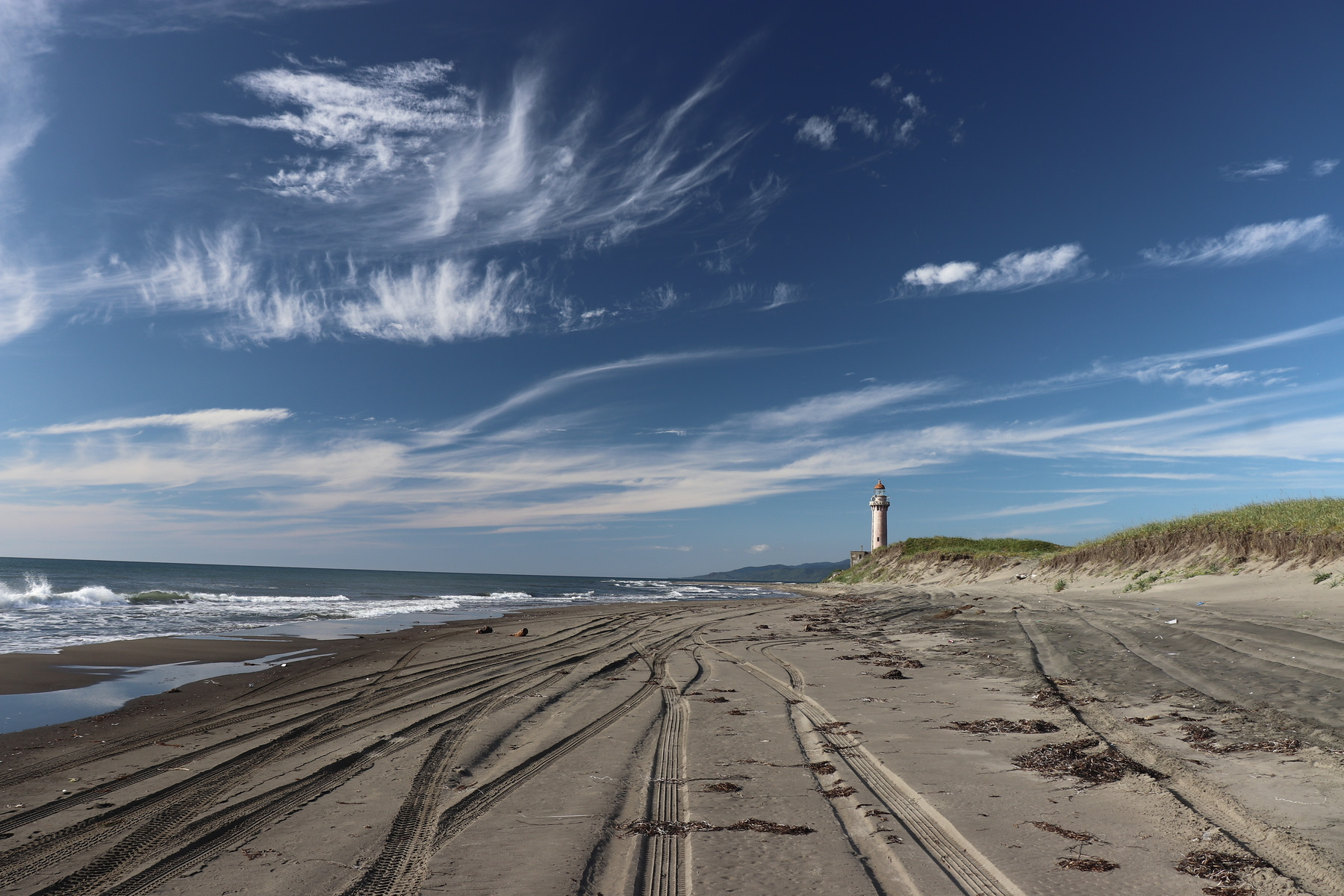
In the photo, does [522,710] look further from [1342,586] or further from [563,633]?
[1342,586]

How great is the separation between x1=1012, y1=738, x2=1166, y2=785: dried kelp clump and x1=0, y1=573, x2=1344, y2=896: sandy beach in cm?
3

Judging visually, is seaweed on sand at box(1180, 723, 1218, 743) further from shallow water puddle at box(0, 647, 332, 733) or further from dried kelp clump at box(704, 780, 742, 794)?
shallow water puddle at box(0, 647, 332, 733)

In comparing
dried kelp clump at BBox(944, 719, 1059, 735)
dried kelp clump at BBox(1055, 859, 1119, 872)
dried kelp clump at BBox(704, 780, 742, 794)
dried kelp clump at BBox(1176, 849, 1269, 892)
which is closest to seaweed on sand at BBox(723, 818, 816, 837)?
dried kelp clump at BBox(704, 780, 742, 794)

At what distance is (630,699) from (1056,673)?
18.7 ft

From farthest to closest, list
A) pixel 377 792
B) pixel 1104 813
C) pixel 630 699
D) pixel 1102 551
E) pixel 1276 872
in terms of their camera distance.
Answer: pixel 1102 551 < pixel 630 699 < pixel 377 792 < pixel 1104 813 < pixel 1276 872

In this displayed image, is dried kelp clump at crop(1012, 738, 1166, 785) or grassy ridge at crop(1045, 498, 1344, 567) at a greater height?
grassy ridge at crop(1045, 498, 1344, 567)

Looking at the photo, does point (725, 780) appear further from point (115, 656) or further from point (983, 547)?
point (983, 547)

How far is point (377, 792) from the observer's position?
4863 mm

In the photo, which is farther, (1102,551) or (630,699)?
(1102,551)

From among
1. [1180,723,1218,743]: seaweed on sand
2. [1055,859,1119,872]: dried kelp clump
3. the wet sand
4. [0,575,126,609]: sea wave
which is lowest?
[0,575,126,609]: sea wave

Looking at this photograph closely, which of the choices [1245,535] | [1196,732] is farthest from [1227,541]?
[1196,732]

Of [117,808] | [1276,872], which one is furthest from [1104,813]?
[117,808]

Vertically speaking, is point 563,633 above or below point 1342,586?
below

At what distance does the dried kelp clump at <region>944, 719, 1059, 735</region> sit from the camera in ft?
19.8
